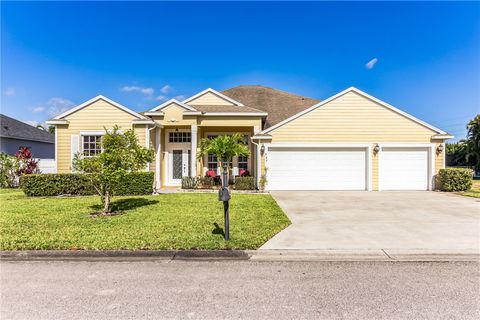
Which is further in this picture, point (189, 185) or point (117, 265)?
point (189, 185)

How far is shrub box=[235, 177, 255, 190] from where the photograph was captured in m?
13.5

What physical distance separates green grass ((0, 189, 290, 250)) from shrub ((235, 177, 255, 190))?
4.01 meters

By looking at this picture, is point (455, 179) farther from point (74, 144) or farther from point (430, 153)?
point (74, 144)

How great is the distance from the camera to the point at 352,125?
1351 centimetres

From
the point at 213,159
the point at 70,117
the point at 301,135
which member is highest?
the point at 70,117

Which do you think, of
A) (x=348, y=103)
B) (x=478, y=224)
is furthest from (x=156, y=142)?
(x=478, y=224)

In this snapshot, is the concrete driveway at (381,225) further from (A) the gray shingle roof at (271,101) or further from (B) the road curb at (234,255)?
(A) the gray shingle roof at (271,101)

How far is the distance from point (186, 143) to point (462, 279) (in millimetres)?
13501

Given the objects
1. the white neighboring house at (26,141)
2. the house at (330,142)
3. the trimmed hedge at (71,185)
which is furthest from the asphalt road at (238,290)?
the white neighboring house at (26,141)

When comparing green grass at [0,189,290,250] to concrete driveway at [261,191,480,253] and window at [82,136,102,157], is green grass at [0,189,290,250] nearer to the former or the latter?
concrete driveway at [261,191,480,253]

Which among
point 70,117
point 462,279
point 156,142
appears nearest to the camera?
point 462,279

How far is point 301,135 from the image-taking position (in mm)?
13555

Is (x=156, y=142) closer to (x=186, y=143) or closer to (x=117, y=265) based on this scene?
(x=186, y=143)

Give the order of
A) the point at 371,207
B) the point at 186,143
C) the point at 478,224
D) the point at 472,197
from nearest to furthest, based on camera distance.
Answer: the point at 478,224 → the point at 371,207 → the point at 472,197 → the point at 186,143
